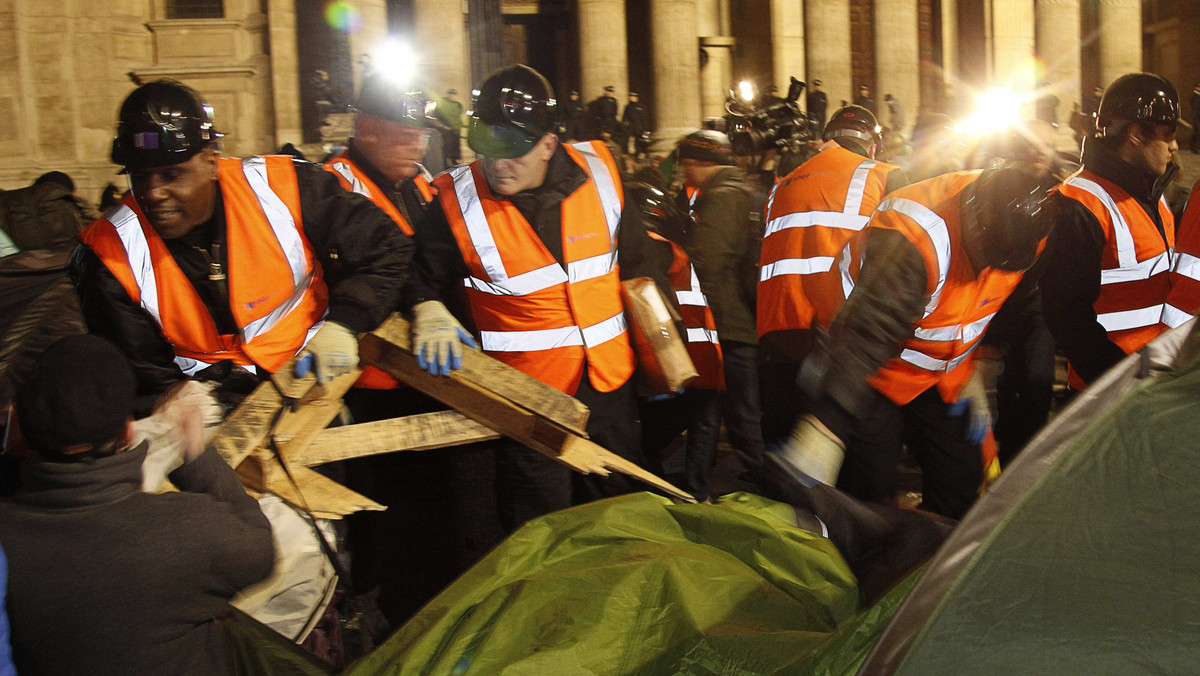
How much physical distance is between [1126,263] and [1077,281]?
204 mm

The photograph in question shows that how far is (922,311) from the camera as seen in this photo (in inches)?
121

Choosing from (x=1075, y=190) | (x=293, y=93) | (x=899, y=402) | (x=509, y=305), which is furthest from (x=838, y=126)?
(x=293, y=93)

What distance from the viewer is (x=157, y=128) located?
293 cm

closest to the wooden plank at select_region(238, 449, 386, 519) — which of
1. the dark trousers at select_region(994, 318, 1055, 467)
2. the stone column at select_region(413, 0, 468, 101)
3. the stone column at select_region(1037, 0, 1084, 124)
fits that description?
the dark trousers at select_region(994, 318, 1055, 467)

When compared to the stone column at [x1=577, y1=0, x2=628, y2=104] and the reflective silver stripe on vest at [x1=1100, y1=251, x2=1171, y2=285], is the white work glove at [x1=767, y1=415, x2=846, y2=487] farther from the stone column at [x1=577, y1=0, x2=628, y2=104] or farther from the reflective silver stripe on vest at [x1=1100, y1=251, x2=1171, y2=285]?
the stone column at [x1=577, y1=0, x2=628, y2=104]

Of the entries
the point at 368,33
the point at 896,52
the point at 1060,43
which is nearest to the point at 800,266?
the point at 368,33

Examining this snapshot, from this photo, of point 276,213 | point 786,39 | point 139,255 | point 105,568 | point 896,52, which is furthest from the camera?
point 786,39

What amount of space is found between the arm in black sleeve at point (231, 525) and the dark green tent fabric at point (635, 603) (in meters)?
0.29

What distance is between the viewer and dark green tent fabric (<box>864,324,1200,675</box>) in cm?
143

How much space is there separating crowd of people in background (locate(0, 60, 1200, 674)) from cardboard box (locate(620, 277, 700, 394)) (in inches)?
4.8

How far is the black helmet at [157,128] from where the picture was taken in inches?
115

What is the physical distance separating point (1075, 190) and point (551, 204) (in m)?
1.95

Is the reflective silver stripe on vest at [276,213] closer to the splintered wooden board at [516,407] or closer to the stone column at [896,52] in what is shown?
the splintered wooden board at [516,407]

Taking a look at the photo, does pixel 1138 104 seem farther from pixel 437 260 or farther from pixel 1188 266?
pixel 437 260
